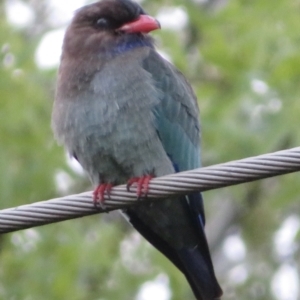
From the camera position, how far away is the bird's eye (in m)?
6.08

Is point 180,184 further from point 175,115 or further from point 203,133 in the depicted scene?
point 203,133

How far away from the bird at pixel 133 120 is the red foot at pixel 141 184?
14mm

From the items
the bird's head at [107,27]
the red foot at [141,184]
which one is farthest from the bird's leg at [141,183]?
the bird's head at [107,27]

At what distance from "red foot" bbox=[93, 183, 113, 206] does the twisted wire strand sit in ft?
0.76

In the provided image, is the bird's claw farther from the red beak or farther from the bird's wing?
the red beak

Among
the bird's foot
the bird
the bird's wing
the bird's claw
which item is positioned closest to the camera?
the bird's claw

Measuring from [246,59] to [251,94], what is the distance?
374mm

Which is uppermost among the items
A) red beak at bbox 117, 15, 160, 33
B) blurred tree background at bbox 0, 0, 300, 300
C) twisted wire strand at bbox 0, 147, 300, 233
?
red beak at bbox 117, 15, 160, 33

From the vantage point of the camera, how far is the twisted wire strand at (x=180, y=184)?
4.21 meters

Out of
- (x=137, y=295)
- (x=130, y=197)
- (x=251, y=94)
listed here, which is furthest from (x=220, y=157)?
(x=130, y=197)

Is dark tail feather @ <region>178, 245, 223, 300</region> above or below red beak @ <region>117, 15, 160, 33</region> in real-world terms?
below

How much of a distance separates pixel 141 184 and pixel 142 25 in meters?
1.28

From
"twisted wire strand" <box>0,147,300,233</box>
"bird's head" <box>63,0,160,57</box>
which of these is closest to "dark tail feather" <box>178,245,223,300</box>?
"twisted wire strand" <box>0,147,300,233</box>

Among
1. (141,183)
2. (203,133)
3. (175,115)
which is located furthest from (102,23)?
(203,133)
